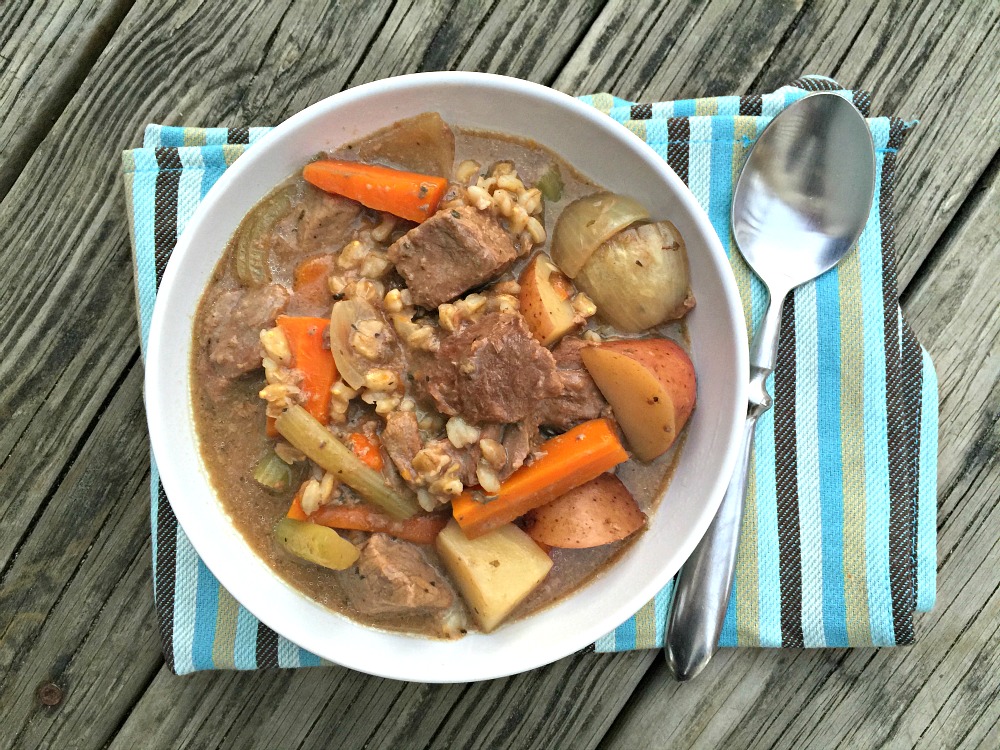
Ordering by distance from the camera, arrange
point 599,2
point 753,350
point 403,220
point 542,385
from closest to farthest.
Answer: point 542,385, point 403,220, point 753,350, point 599,2

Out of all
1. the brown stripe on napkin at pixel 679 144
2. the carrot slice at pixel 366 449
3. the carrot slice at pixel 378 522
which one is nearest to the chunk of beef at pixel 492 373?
the carrot slice at pixel 366 449

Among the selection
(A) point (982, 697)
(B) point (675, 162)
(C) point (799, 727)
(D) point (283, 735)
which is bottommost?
(D) point (283, 735)

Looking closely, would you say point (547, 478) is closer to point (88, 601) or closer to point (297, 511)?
point (297, 511)

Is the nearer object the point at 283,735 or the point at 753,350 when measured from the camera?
the point at 753,350

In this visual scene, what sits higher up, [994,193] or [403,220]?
[994,193]

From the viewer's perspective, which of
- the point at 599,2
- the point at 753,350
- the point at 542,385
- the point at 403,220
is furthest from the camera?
the point at 599,2

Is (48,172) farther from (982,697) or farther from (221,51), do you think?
(982,697)

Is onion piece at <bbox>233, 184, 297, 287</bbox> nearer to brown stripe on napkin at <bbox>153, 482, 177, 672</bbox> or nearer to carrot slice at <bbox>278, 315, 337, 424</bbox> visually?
carrot slice at <bbox>278, 315, 337, 424</bbox>

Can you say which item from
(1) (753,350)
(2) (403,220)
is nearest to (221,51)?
(2) (403,220)
